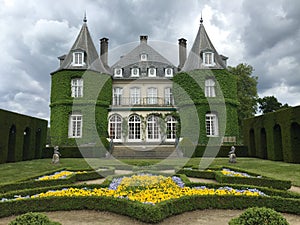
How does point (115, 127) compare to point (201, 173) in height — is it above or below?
above

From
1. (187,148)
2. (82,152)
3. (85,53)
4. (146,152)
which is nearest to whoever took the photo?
(187,148)

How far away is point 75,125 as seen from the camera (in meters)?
21.6

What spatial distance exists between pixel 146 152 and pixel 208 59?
10.9m

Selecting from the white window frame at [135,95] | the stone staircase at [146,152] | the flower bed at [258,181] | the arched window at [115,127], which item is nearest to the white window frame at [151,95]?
the white window frame at [135,95]

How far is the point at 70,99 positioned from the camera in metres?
21.6

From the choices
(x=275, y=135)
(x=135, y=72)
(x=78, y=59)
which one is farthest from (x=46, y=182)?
(x=135, y=72)

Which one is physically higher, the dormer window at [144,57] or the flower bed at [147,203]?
the dormer window at [144,57]

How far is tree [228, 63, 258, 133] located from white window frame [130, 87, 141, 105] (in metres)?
13.1

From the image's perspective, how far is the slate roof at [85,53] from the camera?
74.0ft

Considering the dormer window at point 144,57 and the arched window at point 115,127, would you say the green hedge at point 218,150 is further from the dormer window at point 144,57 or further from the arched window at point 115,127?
the dormer window at point 144,57

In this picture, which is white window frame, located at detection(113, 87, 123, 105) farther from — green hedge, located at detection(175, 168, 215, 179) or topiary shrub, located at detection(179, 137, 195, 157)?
green hedge, located at detection(175, 168, 215, 179)

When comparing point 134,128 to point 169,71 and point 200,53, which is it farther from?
point 200,53

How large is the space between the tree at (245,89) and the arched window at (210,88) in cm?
936

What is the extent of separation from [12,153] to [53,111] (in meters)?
7.63
